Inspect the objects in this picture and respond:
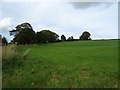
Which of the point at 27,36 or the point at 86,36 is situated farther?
the point at 86,36

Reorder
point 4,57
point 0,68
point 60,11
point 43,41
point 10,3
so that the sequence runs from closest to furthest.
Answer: point 0,68 → point 4,57 → point 10,3 → point 60,11 → point 43,41

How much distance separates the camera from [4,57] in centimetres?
590

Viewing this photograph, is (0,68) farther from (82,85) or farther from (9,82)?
(82,85)

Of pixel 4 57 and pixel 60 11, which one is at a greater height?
pixel 60 11

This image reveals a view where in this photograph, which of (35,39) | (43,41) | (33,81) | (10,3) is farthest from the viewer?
(43,41)

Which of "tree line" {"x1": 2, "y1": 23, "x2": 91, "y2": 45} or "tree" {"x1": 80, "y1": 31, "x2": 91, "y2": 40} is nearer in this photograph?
"tree line" {"x1": 2, "y1": 23, "x2": 91, "y2": 45}

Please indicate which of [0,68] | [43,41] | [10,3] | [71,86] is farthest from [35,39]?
[71,86]

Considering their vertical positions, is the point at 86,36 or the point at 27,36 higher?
the point at 86,36

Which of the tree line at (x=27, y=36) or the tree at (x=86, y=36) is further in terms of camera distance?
the tree at (x=86, y=36)

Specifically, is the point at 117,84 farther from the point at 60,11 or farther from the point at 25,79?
the point at 60,11

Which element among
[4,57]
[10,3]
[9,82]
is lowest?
[9,82]

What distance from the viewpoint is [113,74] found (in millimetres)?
4035

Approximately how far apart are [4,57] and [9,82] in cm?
253

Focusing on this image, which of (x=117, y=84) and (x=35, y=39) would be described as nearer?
(x=117, y=84)
